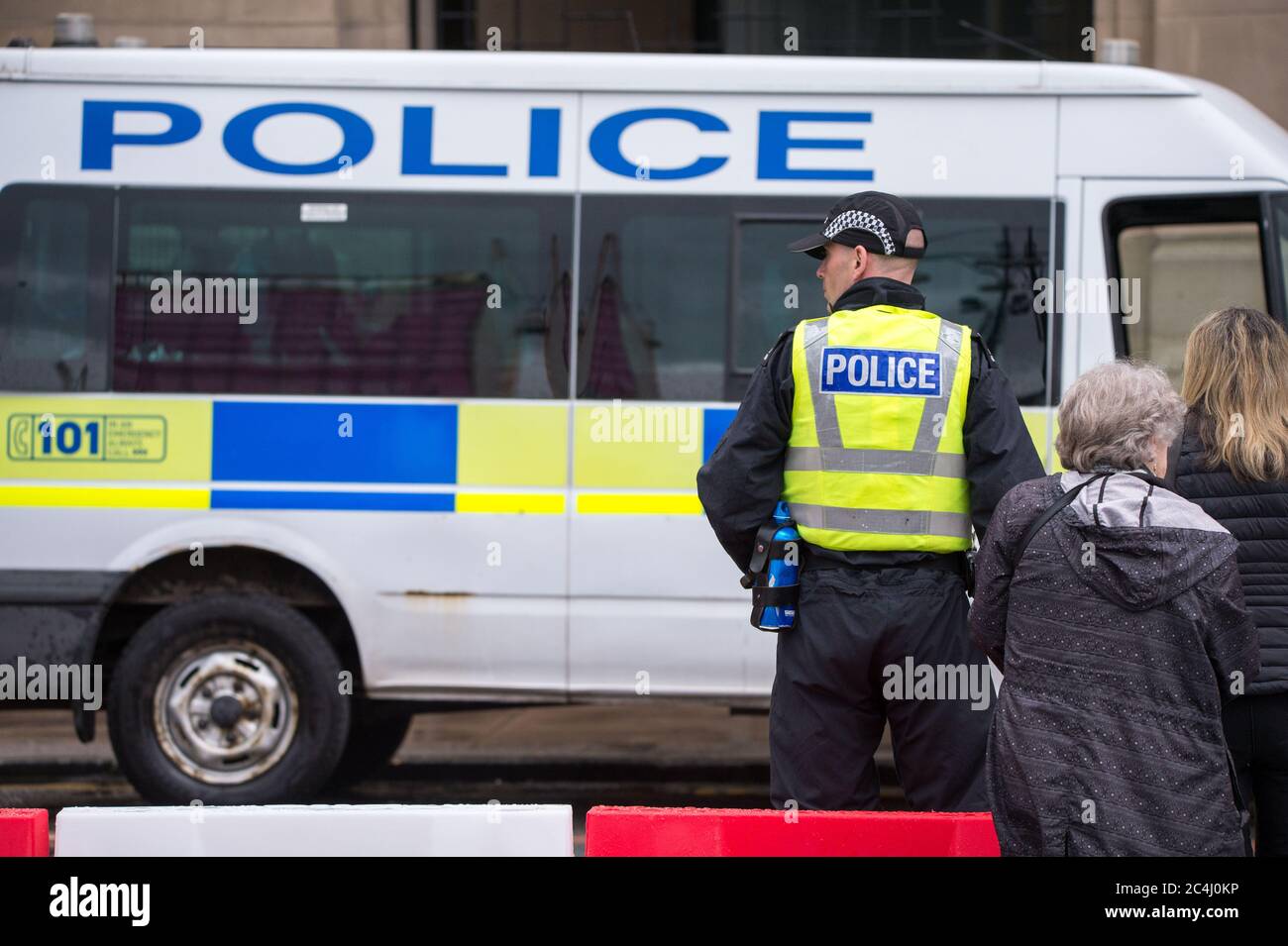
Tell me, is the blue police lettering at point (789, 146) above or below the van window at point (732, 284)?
above

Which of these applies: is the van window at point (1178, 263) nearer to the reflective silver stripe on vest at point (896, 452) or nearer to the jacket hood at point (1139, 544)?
the reflective silver stripe on vest at point (896, 452)

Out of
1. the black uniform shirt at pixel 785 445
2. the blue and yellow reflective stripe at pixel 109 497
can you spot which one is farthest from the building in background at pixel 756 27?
the black uniform shirt at pixel 785 445

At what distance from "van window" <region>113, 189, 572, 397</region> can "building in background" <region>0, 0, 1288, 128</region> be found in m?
4.90

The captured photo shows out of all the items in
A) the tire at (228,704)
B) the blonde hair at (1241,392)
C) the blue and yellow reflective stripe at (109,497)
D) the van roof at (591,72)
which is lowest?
the tire at (228,704)

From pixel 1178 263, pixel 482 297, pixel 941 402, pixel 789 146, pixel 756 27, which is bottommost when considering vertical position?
pixel 941 402

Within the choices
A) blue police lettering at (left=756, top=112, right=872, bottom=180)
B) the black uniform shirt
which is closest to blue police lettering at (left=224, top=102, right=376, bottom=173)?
blue police lettering at (left=756, top=112, right=872, bottom=180)

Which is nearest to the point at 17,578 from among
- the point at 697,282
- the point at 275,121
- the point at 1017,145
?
the point at 275,121

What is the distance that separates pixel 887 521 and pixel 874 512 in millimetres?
35

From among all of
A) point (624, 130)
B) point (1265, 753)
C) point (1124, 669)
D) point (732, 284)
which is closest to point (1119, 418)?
point (1124, 669)

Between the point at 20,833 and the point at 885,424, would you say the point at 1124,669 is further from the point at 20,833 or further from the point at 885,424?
the point at 20,833

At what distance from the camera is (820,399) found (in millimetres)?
3686

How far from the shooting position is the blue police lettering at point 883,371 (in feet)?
12.0

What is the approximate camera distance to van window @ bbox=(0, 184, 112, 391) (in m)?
6.04
